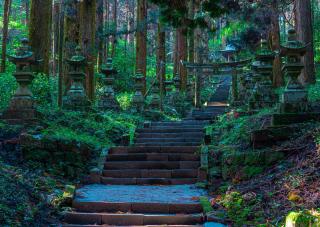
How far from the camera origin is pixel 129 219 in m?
7.13

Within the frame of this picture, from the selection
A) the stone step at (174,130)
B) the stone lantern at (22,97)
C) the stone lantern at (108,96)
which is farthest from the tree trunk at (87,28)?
the stone lantern at (22,97)

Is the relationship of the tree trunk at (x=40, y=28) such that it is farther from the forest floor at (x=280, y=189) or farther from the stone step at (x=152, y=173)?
the forest floor at (x=280, y=189)

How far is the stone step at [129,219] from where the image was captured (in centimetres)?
707

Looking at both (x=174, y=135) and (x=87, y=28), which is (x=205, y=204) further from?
(x=87, y=28)

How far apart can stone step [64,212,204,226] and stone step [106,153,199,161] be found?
13.7ft

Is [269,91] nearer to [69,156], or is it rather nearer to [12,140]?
[69,156]

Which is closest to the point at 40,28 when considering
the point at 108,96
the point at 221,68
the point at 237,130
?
the point at 108,96

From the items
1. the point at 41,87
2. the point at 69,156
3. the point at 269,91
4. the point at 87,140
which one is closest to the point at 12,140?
the point at 69,156

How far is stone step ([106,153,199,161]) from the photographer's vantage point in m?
11.3

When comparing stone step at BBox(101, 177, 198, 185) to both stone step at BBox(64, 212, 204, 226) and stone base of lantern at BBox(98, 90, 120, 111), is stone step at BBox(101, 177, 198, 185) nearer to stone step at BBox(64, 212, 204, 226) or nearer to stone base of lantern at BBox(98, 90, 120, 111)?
stone step at BBox(64, 212, 204, 226)

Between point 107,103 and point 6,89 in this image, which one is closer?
point 6,89

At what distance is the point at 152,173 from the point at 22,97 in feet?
12.8

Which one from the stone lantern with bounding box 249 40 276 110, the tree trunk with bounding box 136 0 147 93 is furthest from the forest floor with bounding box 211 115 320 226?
the tree trunk with bounding box 136 0 147 93

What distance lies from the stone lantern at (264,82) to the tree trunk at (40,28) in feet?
22.6
